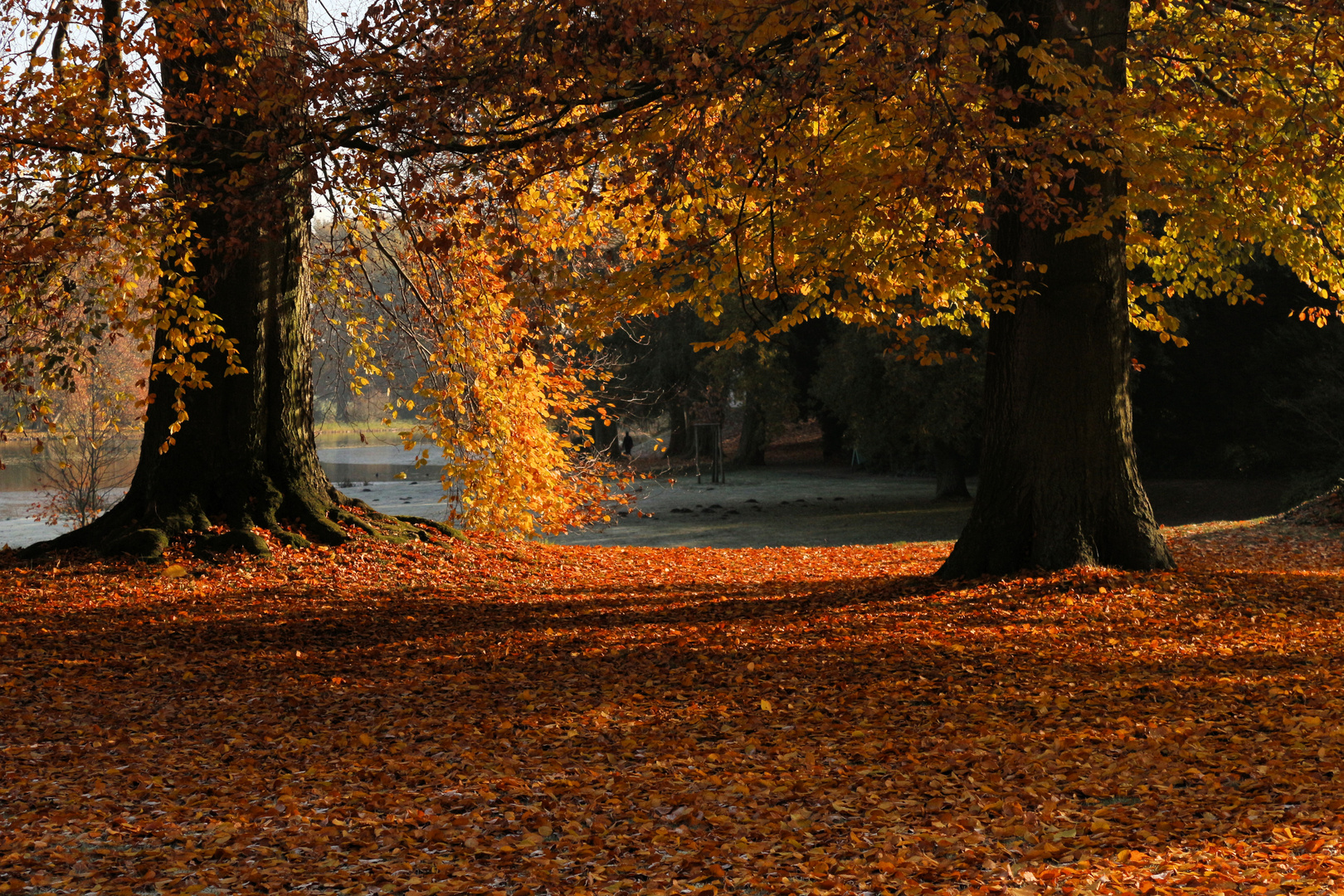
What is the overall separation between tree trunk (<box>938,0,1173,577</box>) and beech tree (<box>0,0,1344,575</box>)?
27 millimetres

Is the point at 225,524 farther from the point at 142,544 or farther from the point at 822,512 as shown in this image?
the point at 822,512

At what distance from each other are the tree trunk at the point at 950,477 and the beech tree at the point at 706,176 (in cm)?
1569

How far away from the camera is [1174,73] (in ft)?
29.5

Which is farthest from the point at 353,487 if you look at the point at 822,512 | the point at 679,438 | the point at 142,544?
the point at 142,544

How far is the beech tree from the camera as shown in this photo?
20.5ft

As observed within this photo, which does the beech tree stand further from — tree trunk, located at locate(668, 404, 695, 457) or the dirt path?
tree trunk, located at locate(668, 404, 695, 457)

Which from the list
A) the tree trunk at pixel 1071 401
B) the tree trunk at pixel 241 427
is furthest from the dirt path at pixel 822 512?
the tree trunk at pixel 1071 401

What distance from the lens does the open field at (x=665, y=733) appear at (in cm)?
387

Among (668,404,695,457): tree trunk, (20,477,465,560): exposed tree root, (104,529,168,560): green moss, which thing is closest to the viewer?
(104,529,168,560): green moss

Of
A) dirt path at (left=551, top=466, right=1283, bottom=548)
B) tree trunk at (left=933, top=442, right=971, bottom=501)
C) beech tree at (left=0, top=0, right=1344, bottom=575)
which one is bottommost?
dirt path at (left=551, top=466, right=1283, bottom=548)

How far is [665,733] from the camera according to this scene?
5621 mm

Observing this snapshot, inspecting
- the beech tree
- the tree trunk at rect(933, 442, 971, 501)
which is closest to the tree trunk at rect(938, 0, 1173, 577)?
the beech tree

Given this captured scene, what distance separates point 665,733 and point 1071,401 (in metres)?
4.81

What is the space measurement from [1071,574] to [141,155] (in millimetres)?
7509
